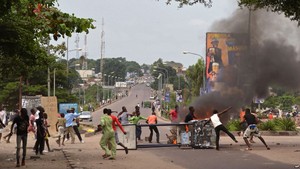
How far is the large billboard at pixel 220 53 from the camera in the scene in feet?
102

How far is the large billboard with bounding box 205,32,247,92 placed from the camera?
31153mm

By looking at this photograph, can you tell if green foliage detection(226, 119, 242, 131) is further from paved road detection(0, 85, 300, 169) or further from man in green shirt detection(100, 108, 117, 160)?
man in green shirt detection(100, 108, 117, 160)

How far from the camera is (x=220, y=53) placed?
1362 inches

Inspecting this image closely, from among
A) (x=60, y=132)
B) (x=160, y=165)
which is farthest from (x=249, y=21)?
(x=160, y=165)

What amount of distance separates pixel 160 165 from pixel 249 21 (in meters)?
16.2

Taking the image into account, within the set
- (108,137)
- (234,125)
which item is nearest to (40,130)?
(108,137)

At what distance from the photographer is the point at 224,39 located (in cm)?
3309

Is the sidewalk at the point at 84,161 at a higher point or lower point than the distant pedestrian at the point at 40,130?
lower

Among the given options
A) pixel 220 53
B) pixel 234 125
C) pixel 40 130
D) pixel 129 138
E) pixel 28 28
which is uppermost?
pixel 220 53

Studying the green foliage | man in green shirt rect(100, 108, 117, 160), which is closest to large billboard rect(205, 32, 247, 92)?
the green foliage

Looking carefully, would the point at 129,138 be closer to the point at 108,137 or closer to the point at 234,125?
the point at 108,137

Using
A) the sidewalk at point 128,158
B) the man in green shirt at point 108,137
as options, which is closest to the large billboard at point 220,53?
the sidewalk at point 128,158

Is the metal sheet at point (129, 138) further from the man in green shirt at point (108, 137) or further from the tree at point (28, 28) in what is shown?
the tree at point (28, 28)

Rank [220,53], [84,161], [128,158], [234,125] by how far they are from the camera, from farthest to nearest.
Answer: [220,53] → [234,125] → [128,158] → [84,161]
